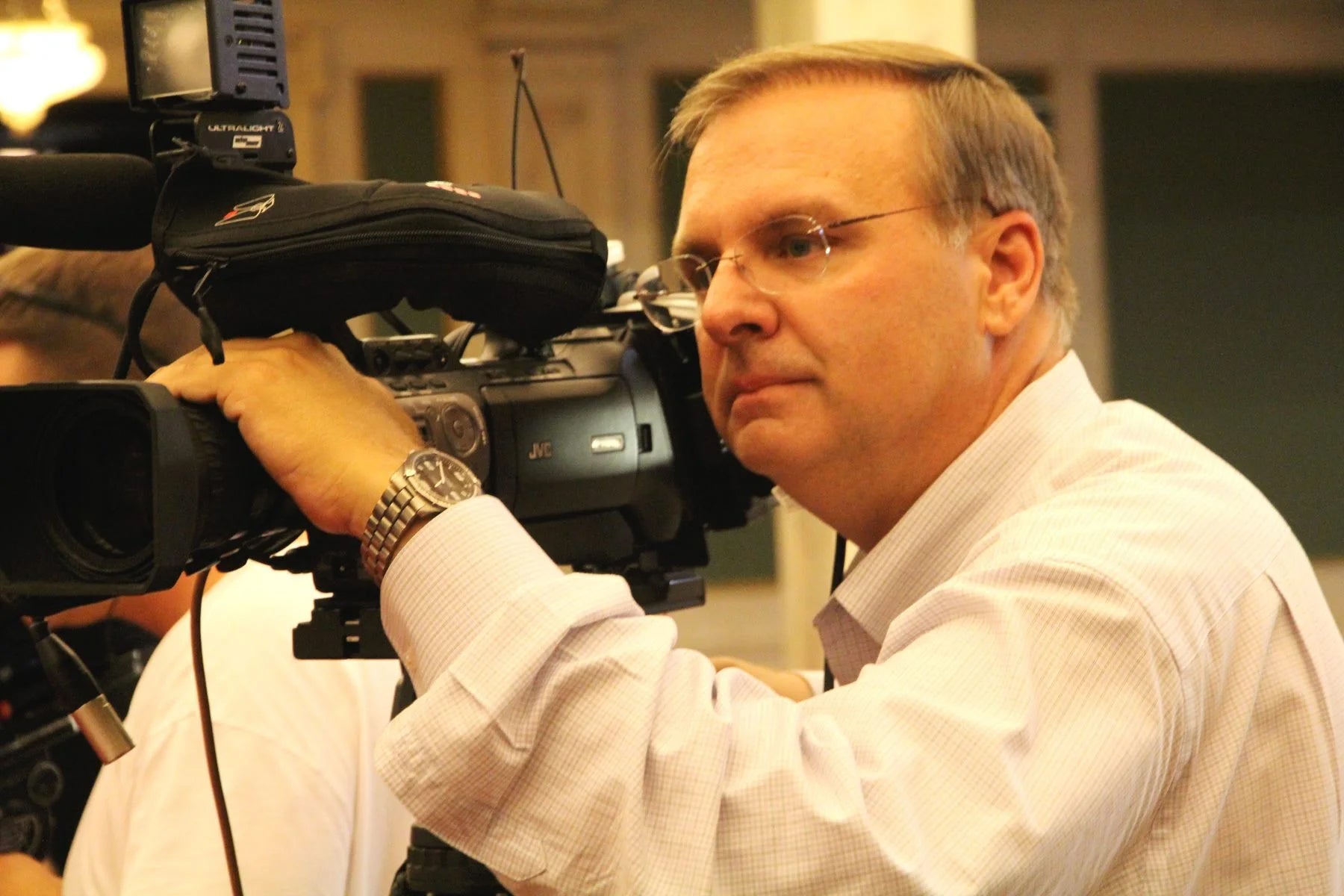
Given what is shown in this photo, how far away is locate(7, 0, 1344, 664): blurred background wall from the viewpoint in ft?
17.4

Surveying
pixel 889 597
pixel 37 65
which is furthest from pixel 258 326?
pixel 37 65

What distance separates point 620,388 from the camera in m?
1.35

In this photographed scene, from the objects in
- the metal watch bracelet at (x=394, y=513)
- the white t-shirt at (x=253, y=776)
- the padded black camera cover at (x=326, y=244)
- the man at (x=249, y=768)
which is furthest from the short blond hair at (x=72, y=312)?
the metal watch bracelet at (x=394, y=513)

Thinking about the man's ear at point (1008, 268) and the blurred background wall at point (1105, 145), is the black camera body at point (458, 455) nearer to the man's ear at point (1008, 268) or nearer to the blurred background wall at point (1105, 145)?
the man's ear at point (1008, 268)

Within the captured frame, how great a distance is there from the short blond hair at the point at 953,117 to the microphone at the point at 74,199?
0.52 meters

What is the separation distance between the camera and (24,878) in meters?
1.67

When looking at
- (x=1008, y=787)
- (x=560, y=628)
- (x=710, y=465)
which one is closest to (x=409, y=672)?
(x=560, y=628)

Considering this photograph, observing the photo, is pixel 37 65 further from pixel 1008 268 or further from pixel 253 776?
pixel 1008 268

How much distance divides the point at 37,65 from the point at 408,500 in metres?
3.98

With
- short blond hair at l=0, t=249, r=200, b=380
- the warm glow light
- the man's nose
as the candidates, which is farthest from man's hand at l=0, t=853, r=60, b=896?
the warm glow light

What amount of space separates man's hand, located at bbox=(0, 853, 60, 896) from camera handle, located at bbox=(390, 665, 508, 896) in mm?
632

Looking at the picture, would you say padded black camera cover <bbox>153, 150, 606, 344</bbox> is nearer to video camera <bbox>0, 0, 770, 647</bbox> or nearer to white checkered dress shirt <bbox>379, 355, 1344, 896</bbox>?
video camera <bbox>0, 0, 770, 647</bbox>

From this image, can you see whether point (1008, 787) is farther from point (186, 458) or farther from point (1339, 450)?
point (1339, 450)

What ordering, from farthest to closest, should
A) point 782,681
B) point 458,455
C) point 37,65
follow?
point 37,65, point 782,681, point 458,455
